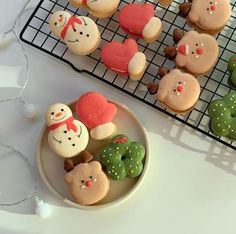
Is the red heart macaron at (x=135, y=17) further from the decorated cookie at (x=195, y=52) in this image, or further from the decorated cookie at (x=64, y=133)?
the decorated cookie at (x=64, y=133)

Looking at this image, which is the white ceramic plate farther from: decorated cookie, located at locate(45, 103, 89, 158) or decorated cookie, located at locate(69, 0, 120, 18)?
decorated cookie, located at locate(69, 0, 120, 18)

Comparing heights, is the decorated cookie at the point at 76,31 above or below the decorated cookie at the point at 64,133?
above

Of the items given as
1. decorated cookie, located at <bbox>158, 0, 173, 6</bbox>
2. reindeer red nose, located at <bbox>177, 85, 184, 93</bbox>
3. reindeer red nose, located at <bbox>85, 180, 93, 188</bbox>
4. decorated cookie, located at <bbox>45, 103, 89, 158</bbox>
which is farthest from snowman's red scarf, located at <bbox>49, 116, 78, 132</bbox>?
decorated cookie, located at <bbox>158, 0, 173, 6</bbox>

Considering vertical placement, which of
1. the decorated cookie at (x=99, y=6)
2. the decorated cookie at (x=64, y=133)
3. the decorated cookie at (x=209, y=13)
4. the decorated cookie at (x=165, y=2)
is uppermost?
the decorated cookie at (x=209, y=13)

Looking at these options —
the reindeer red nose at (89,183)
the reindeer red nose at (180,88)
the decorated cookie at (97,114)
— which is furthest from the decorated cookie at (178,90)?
the reindeer red nose at (89,183)

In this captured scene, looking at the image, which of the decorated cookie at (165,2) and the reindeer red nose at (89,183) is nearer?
the reindeer red nose at (89,183)

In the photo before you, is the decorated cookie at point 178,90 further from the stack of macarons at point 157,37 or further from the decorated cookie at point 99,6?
the decorated cookie at point 99,6

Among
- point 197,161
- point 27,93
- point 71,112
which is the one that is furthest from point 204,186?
point 27,93
